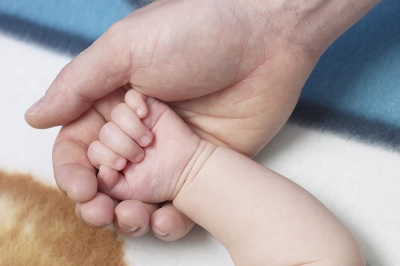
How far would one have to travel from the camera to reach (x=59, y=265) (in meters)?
0.71

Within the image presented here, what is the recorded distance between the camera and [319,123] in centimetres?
84

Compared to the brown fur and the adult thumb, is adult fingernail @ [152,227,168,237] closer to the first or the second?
the brown fur

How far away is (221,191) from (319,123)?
25 centimetres

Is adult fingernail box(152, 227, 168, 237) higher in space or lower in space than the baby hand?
lower

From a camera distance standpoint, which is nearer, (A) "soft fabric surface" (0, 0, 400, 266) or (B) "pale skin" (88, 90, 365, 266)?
(B) "pale skin" (88, 90, 365, 266)

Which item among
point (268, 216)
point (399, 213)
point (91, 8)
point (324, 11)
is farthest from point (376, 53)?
point (91, 8)

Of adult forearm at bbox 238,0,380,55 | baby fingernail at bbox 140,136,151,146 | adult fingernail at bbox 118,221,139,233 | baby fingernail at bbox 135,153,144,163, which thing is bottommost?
adult fingernail at bbox 118,221,139,233

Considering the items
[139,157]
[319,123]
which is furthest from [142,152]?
[319,123]

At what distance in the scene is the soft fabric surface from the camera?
0.73 m

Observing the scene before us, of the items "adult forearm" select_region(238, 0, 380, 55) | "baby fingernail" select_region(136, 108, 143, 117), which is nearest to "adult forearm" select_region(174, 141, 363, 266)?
"baby fingernail" select_region(136, 108, 143, 117)

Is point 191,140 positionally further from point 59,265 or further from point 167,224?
point 59,265

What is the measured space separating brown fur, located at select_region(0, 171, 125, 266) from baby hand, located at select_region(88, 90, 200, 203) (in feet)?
0.27

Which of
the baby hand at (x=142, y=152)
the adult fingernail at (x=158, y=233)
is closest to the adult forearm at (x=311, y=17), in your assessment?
the baby hand at (x=142, y=152)

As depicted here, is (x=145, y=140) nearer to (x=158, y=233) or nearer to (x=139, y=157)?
(x=139, y=157)
